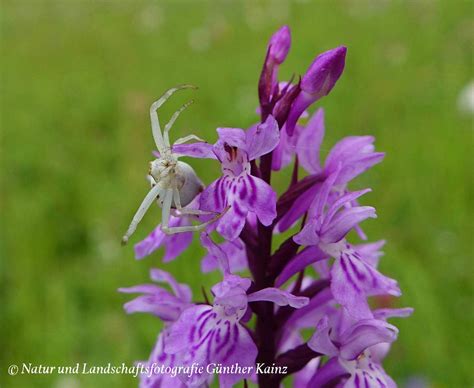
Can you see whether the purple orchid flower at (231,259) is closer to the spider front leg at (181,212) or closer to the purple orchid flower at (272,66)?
the spider front leg at (181,212)

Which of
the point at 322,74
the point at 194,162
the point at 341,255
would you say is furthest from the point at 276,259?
the point at 194,162

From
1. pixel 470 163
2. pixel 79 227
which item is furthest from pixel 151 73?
pixel 470 163

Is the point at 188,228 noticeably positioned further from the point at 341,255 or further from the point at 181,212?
the point at 341,255

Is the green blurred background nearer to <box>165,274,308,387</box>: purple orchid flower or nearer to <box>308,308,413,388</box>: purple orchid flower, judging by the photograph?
<box>308,308,413,388</box>: purple orchid flower

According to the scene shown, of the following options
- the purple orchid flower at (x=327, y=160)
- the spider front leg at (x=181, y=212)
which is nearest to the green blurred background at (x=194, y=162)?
the purple orchid flower at (x=327, y=160)

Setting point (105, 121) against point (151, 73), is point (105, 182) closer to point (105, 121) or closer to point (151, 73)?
point (105, 121)

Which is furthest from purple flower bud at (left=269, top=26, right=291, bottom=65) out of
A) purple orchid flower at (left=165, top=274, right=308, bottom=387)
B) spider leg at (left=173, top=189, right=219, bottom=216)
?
purple orchid flower at (left=165, top=274, right=308, bottom=387)

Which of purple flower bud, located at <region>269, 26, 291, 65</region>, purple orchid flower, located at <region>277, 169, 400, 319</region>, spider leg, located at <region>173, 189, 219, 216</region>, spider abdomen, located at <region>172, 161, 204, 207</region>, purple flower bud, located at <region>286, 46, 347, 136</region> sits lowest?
purple orchid flower, located at <region>277, 169, 400, 319</region>
